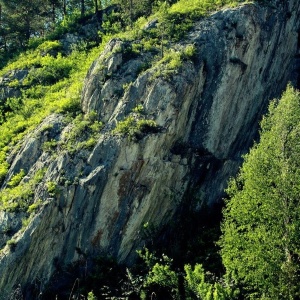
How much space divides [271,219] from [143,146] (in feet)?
26.1

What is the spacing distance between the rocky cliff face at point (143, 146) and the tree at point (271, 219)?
5.49 metres

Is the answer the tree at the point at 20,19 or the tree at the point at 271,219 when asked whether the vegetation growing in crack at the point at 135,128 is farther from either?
the tree at the point at 20,19

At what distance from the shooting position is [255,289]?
20516mm

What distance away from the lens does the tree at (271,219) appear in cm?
1836

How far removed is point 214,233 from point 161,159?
16.3 ft

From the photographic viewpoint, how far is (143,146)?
Result: 24.0 metres

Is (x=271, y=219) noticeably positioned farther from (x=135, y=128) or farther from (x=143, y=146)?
(x=135, y=128)

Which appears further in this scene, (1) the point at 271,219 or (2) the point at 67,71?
(2) the point at 67,71

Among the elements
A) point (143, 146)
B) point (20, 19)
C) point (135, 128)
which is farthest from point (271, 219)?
point (20, 19)

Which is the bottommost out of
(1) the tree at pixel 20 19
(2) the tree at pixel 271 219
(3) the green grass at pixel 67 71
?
(2) the tree at pixel 271 219

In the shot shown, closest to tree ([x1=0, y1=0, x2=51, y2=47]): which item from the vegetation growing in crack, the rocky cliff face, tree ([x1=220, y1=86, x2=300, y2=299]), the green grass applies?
the green grass

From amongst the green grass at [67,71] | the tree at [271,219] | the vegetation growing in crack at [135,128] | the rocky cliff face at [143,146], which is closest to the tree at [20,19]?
the green grass at [67,71]

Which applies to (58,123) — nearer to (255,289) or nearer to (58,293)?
(58,293)

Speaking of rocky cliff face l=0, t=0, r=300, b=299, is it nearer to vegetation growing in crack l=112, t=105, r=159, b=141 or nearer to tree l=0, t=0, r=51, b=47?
vegetation growing in crack l=112, t=105, r=159, b=141
